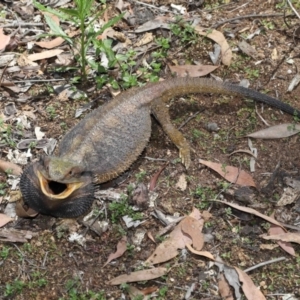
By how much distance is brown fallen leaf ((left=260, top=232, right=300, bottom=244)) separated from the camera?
482cm

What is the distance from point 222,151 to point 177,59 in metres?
1.42

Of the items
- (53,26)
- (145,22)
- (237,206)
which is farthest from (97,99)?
(237,206)

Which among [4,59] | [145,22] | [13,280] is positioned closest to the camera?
[13,280]

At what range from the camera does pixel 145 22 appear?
22.1ft

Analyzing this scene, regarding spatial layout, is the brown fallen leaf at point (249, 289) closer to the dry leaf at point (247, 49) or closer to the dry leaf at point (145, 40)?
the dry leaf at point (247, 49)

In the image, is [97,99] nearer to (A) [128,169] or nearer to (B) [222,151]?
(A) [128,169]

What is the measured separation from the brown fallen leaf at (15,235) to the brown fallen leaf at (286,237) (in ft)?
6.66

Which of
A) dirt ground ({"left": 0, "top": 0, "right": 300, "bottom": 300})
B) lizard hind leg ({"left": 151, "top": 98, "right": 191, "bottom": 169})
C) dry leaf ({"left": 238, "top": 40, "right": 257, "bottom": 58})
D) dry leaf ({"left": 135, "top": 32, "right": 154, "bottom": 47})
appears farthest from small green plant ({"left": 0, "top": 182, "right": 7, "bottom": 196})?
dry leaf ({"left": 238, "top": 40, "right": 257, "bottom": 58})

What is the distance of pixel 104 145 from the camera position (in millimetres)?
5254

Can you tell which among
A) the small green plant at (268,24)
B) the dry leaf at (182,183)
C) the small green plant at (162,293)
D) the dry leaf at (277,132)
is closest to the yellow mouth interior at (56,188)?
the dry leaf at (182,183)

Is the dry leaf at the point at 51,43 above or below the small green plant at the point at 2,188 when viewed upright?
above

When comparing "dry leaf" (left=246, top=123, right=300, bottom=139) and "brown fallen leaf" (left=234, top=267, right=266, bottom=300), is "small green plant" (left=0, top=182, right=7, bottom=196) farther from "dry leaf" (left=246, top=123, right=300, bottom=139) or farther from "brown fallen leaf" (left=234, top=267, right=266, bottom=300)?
"dry leaf" (left=246, top=123, right=300, bottom=139)

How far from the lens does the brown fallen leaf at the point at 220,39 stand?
6.33m

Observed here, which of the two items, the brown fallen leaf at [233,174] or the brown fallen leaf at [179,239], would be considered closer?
the brown fallen leaf at [179,239]
